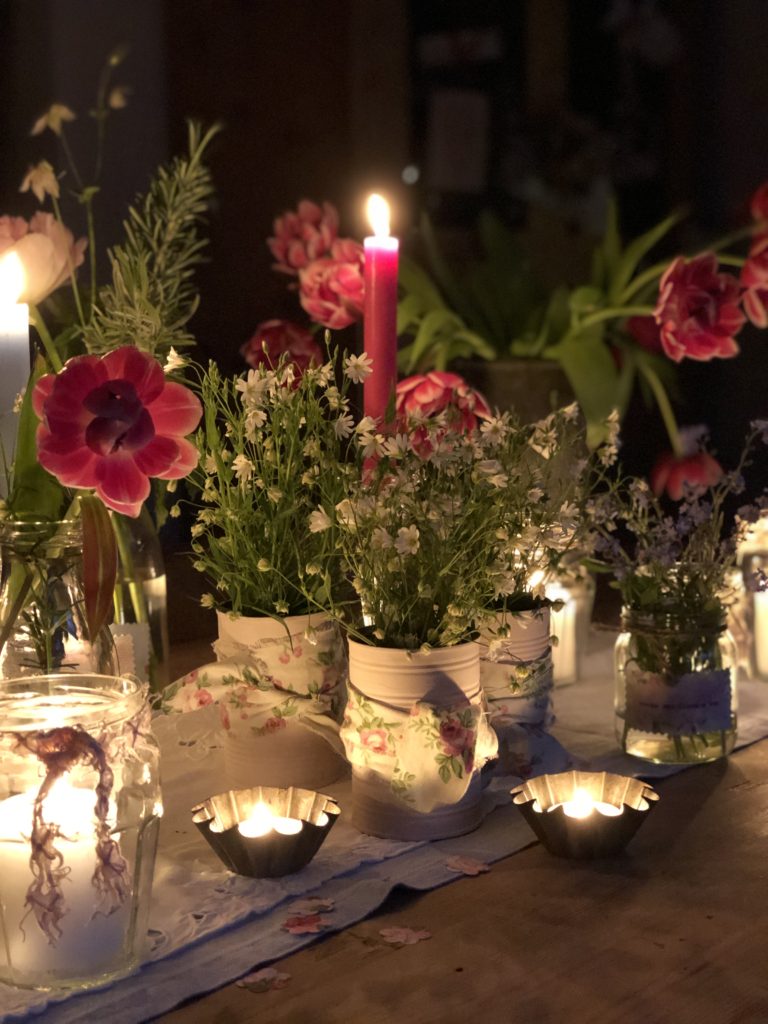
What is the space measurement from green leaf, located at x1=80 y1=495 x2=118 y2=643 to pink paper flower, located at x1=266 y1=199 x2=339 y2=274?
79cm

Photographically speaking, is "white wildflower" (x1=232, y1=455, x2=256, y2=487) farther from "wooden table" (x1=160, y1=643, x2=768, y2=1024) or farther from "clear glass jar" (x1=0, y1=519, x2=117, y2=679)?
"wooden table" (x1=160, y1=643, x2=768, y2=1024)

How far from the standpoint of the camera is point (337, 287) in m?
1.41

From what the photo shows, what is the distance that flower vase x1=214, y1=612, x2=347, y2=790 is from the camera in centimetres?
96

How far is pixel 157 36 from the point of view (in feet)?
6.95

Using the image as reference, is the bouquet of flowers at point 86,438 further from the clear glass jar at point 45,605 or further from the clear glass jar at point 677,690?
the clear glass jar at point 677,690

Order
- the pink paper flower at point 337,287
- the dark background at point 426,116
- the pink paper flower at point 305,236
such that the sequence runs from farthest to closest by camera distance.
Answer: the dark background at point 426,116 → the pink paper flower at point 305,236 → the pink paper flower at point 337,287

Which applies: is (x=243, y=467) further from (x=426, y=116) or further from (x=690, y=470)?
(x=426, y=116)

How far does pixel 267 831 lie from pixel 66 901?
0.53 ft

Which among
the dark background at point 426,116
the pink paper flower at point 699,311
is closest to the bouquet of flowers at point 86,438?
the pink paper flower at point 699,311

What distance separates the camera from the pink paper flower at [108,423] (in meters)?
0.78

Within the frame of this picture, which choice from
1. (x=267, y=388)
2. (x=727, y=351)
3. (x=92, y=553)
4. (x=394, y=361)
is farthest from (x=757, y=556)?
(x=92, y=553)

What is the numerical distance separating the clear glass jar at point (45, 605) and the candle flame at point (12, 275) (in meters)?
0.17

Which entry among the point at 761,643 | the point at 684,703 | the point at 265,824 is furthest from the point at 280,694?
the point at 761,643

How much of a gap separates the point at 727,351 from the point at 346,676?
508mm
